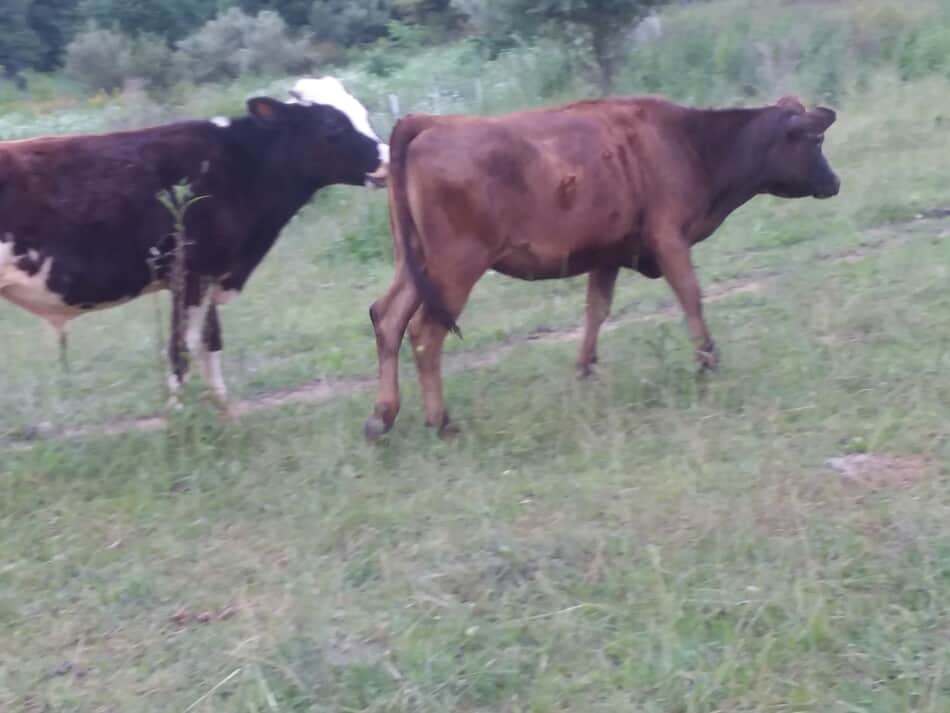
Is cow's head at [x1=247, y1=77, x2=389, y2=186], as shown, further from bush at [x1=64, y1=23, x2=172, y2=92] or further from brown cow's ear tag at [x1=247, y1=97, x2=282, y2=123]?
bush at [x1=64, y1=23, x2=172, y2=92]

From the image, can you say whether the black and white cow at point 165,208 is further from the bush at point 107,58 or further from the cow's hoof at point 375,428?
the bush at point 107,58

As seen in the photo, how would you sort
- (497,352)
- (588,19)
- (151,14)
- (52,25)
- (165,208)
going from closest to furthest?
1. (165,208)
2. (497,352)
3. (588,19)
4. (151,14)
5. (52,25)

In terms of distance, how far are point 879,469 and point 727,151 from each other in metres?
2.45

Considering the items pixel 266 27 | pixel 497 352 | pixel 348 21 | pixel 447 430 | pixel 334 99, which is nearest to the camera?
pixel 447 430

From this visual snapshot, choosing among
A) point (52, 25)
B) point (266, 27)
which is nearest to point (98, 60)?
point (266, 27)

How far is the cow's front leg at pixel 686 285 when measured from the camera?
6.12 metres

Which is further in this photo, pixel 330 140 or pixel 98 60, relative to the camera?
pixel 98 60

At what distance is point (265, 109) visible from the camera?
6441mm

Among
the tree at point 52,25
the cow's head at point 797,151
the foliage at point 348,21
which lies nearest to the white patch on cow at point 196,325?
the cow's head at point 797,151

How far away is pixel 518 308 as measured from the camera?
27.0 ft

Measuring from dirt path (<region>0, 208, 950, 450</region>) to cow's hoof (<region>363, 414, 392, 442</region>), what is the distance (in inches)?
37.2

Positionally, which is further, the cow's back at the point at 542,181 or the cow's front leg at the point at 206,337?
the cow's front leg at the point at 206,337

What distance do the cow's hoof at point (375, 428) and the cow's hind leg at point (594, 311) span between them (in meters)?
1.33

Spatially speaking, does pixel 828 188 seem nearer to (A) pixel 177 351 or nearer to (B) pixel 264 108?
(B) pixel 264 108
